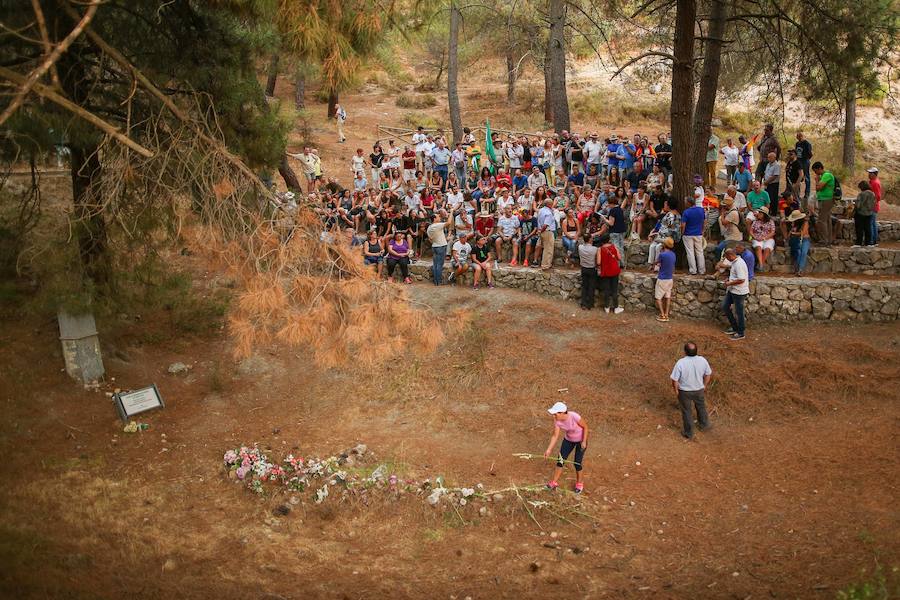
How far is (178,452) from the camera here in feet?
37.2

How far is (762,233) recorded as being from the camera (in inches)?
551

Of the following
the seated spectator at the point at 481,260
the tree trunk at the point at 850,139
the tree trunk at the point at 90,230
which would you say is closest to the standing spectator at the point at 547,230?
the seated spectator at the point at 481,260

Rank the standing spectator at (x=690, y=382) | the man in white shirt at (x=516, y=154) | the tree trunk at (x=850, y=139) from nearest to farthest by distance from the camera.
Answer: the standing spectator at (x=690, y=382) → the man in white shirt at (x=516, y=154) → the tree trunk at (x=850, y=139)

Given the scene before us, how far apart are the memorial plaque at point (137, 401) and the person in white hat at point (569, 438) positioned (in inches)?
260

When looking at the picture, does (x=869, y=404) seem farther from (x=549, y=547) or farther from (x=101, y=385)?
(x=101, y=385)

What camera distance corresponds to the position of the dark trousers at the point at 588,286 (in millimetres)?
14344

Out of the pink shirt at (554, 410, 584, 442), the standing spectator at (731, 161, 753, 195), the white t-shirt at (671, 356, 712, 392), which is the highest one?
the standing spectator at (731, 161, 753, 195)

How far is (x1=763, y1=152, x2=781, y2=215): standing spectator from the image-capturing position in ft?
49.0

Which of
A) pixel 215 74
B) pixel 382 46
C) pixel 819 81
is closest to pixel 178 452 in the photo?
pixel 215 74

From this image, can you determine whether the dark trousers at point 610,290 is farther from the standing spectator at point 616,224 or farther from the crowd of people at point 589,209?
the standing spectator at point 616,224

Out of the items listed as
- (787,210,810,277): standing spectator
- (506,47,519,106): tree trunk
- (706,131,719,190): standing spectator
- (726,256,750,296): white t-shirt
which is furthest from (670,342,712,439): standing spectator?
(506,47,519,106): tree trunk

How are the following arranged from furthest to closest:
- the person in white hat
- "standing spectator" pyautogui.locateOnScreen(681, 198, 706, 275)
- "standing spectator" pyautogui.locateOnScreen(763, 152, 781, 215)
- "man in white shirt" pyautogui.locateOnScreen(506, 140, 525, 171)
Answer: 1. "man in white shirt" pyautogui.locateOnScreen(506, 140, 525, 171)
2. "standing spectator" pyautogui.locateOnScreen(763, 152, 781, 215)
3. "standing spectator" pyautogui.locateOnScreen(681, 198, 706, 275)
4. the person in white hat

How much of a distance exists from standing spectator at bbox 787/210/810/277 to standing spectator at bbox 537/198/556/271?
4425 mm

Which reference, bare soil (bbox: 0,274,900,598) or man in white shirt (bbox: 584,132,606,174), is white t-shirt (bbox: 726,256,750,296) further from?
man in white shirt (bbox: 584,132,606,174)
